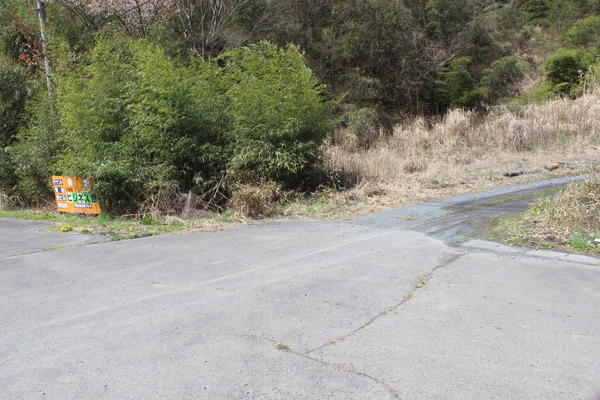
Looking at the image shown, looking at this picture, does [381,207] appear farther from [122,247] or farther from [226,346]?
[226,346]

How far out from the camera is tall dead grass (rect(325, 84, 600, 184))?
17.4m

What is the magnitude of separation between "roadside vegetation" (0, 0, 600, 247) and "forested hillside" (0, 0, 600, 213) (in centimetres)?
5

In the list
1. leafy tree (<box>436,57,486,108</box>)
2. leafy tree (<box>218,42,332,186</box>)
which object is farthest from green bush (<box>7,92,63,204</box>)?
leafy tree (<box>436,57,486,108</box>)

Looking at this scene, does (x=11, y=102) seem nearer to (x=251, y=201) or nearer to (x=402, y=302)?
(x=251, y=201)

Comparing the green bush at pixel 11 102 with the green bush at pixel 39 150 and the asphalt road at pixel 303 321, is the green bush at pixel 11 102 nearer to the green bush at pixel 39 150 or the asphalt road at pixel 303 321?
the green bush at pixel 39 150

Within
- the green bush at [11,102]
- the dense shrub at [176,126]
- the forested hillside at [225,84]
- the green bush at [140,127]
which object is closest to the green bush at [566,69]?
the forested hillside at [225,84]

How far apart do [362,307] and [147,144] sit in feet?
25.8

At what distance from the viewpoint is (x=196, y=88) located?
12.3 meters

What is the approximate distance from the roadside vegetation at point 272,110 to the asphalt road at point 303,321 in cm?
324

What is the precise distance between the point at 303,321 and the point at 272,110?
808 cm

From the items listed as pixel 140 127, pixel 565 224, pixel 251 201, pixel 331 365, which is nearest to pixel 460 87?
pixel 251 201

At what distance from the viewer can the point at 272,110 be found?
1241 cm

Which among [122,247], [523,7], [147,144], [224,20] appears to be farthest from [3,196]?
[523,7]

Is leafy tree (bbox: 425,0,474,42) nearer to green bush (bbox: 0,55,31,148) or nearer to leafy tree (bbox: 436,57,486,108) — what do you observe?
leafy tree (bbox: 436,57,486,108)
